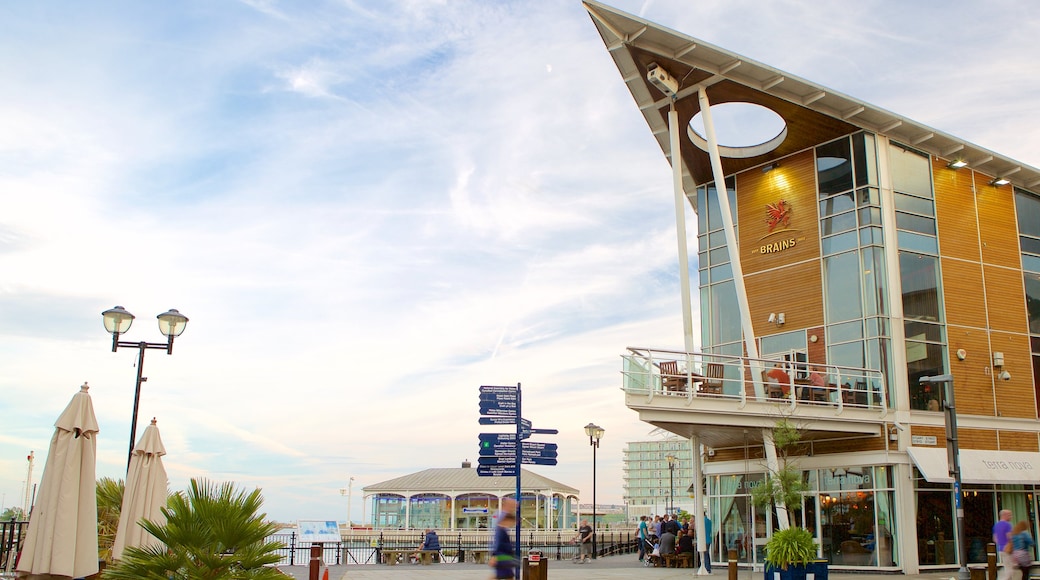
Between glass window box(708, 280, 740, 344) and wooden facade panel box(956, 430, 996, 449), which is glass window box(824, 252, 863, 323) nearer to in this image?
glass window box(708, 280, 740, 344)

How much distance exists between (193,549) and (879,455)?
17.3 meters

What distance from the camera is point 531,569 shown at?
15664 mm

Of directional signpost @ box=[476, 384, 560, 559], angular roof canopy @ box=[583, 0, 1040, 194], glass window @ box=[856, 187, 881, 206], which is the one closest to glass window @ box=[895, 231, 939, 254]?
glass window @ box=[856, 187, 881, 206]

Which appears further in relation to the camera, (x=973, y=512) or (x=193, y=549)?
(x=973, y=512)

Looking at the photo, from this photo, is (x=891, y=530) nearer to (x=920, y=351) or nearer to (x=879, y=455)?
(x=879, y=455)

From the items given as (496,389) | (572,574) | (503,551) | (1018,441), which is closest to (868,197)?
(1018,441)

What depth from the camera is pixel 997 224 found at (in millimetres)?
24953

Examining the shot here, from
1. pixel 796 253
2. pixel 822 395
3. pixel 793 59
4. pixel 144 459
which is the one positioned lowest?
pixel 144 459

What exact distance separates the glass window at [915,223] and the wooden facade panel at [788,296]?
7.98ft

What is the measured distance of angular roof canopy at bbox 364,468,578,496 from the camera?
44.3 metres

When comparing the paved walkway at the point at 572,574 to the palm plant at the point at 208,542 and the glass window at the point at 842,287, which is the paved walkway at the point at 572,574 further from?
the palm plant at the point at 208,542

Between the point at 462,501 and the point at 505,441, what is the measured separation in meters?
27.9

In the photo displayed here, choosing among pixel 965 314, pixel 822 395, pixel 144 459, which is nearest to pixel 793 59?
pixel 965 314

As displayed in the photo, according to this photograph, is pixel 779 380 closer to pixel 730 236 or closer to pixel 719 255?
pixel 730 236
